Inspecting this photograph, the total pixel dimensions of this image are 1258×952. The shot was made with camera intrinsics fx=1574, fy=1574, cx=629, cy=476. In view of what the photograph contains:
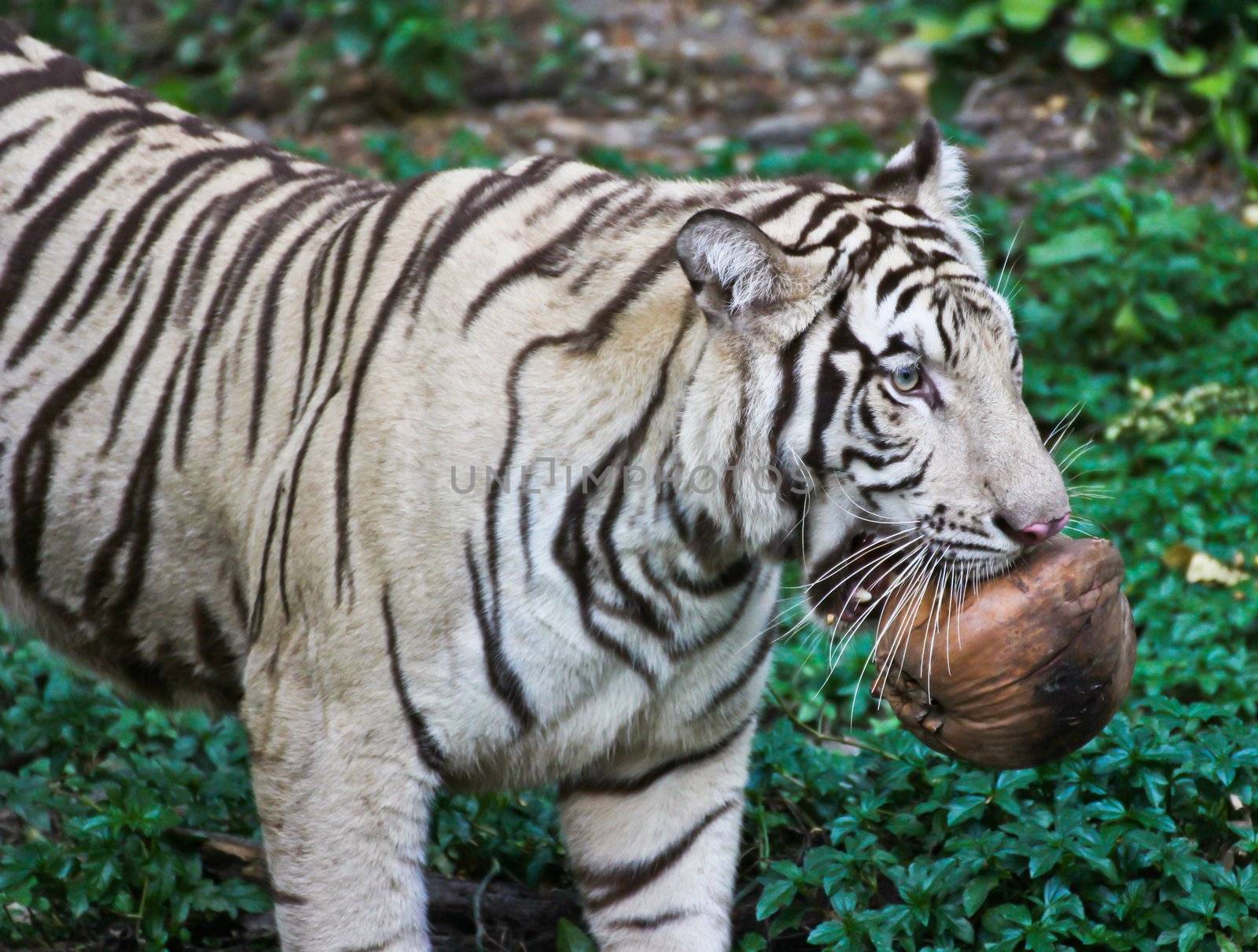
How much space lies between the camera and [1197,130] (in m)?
6.83

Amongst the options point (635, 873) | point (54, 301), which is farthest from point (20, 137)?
point (635, 873)

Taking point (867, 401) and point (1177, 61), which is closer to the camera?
point (867, 401)

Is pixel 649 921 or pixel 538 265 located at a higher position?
pixel 538 265

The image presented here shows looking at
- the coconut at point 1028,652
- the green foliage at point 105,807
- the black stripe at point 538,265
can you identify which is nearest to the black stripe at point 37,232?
the green foliage at point 105,807

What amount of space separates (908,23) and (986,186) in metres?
1.93

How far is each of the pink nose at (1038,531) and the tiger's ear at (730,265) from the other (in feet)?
1.87

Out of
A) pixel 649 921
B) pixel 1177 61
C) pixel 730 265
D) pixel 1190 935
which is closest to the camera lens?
pixel 730 265

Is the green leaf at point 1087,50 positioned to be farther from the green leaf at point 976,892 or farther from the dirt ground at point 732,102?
the green leaf at point 976,892

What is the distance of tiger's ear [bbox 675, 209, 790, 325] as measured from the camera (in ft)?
8.50

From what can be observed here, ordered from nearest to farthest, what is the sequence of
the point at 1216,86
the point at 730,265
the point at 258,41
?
the point at 730,265 → the point at 1216,86 → the point at 258,41

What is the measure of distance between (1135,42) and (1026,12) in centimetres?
50

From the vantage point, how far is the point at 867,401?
2703 millimetres

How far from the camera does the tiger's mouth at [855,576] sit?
2.79 m

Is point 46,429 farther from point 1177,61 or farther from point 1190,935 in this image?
point 1177,61
